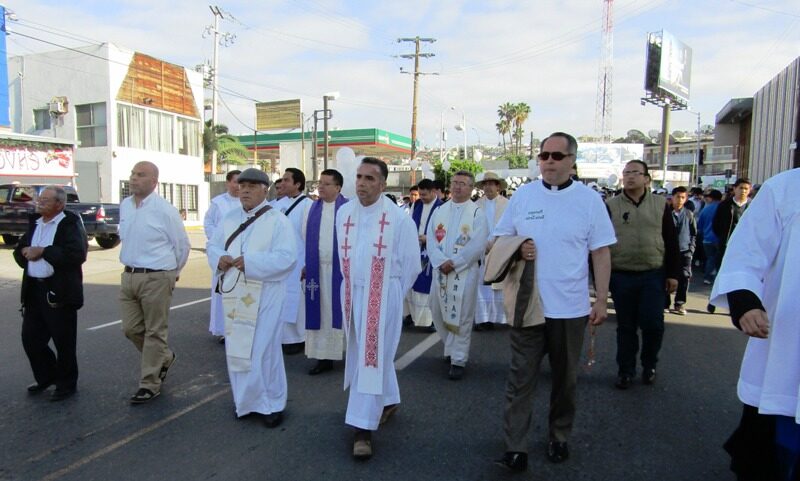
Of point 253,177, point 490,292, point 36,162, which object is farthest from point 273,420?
point 36,162

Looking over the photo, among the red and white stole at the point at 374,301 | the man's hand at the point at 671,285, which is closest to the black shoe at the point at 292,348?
the red and white stole at the point at 374,301

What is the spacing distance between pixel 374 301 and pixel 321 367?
5.89ft

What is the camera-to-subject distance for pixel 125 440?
12.5ft

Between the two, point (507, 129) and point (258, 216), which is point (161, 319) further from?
point (507, 129)

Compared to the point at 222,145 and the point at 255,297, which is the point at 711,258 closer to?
the point at 255,297

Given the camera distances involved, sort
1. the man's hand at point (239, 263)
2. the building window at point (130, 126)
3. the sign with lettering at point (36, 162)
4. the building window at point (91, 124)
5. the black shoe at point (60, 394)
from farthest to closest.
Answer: the building window at point (130, 126) → the building window at point (91, 124) → the sign with lettering at point (36, 162) → the black shoe at point (60, 394) → the man's hand at point (239, 263)

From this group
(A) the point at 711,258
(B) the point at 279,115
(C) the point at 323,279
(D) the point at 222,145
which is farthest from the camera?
(B) the point at 279,115

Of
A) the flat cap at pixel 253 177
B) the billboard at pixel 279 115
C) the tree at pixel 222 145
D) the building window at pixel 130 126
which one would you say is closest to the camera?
the flat cap at pixel 253 177

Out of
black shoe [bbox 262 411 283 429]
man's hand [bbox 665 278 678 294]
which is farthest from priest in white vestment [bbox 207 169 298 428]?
man's hand [bbox 665 278 678 294]

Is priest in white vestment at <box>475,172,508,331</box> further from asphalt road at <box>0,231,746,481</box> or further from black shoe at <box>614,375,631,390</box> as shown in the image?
black shoe at <box>614,375,631,390</box>

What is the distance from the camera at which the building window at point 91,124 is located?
2380 cm

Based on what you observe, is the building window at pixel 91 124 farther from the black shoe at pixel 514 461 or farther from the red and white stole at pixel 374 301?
the black shoe at pixel 514 461

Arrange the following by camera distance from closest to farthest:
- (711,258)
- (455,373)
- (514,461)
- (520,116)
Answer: (514,461), (455,373), (711,258), (520,116)

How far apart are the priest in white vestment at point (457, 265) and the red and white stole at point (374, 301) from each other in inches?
60.4
